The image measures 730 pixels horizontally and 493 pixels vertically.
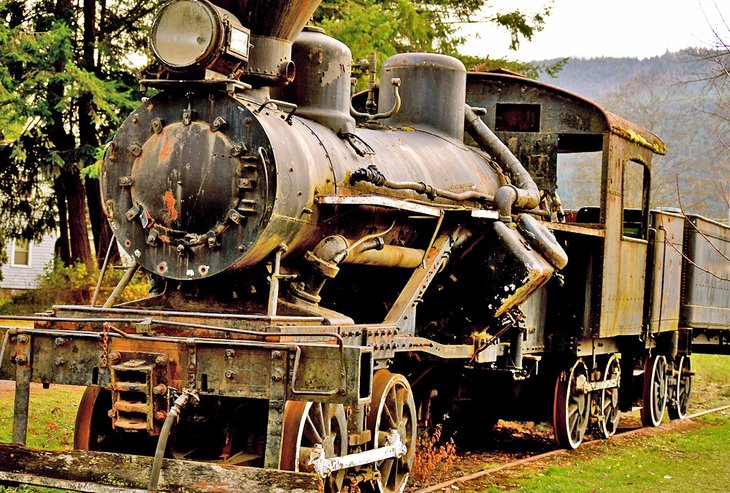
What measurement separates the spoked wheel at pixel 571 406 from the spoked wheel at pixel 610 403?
50 centimetres

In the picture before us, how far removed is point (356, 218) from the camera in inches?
310

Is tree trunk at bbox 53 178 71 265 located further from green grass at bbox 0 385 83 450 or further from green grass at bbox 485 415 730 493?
green grass at bbox 485 415 730 493

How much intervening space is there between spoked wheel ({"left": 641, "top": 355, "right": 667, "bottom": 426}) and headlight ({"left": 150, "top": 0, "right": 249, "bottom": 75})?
9041 millimetres

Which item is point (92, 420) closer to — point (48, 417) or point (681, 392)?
point (48, 417)

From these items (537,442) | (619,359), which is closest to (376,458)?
(537,442)

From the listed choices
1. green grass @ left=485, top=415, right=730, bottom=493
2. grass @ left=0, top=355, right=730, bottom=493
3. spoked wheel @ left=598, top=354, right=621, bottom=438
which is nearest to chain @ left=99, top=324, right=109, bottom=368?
grass @ left=0, top=355, right=730, bottom=493

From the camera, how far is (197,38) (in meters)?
6.98

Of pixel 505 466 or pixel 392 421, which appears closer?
pixel 392 421

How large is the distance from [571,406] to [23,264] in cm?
2858

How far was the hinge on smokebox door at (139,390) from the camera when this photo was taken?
6293mm

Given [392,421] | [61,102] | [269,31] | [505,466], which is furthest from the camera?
[61,102]

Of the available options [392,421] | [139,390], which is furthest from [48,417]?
[139,390]

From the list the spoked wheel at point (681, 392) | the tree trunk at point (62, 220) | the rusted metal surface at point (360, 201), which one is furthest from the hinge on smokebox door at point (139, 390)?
the tree trunk at point (62, 220)

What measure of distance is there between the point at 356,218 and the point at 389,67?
2.77 meters
